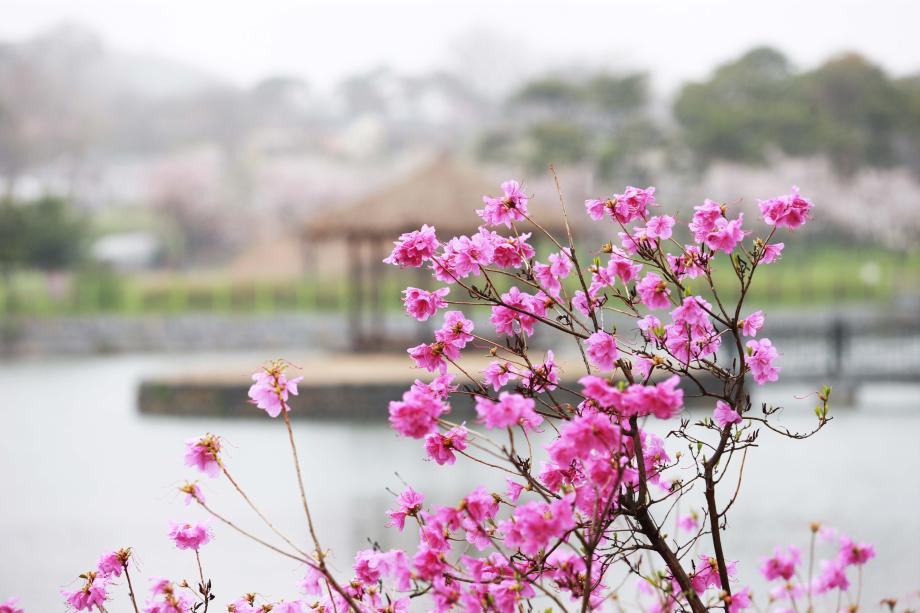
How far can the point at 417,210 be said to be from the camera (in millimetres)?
11094

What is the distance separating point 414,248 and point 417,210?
9.30 m

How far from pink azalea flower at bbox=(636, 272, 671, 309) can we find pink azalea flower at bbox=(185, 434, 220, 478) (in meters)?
0.67

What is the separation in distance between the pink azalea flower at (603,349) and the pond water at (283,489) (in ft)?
3.37

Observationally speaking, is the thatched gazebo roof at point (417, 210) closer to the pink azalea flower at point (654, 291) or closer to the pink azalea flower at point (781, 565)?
the pink azalea flower at point (781, 565)

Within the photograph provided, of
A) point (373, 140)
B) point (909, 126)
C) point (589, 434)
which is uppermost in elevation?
point (373, 140)

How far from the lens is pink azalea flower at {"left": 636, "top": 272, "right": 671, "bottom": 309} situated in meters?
1.88

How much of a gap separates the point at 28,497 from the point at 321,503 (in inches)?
61.4

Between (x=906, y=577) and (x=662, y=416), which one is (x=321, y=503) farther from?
(x=662, y=416)

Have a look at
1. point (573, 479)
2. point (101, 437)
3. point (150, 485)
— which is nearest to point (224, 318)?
point (101, 437)

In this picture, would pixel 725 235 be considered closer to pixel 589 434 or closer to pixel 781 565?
pixel 589 434

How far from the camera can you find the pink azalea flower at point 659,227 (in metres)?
1.97

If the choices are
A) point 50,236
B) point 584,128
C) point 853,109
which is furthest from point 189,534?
point 853,109

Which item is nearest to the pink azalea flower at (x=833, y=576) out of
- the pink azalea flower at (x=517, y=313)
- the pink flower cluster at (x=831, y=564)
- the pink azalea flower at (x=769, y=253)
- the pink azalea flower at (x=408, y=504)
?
the pink flower cluster at (x=831, y=564)

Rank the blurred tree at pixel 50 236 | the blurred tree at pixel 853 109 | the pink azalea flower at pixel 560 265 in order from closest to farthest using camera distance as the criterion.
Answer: the pink azalea flower at pixel 560 265 → the blurred tree at pixel 50 236 → the blurred tree at pixel 853 109
